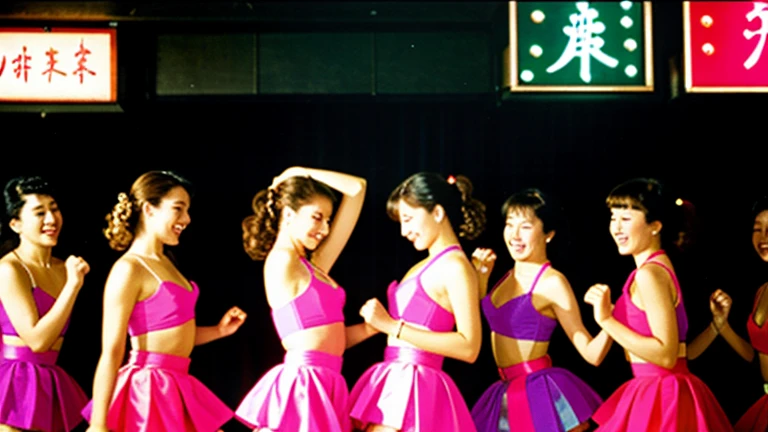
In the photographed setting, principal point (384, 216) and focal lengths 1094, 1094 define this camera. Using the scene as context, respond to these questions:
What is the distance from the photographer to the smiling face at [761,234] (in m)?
5.64

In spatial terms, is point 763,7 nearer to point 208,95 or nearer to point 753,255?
point 753,255

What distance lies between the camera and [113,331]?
4.90 metres

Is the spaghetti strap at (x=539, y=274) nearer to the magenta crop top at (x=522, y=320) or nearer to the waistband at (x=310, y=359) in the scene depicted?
the magenta crop top at (x=522, y=320)

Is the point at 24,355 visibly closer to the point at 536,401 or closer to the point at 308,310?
the point at 308,310

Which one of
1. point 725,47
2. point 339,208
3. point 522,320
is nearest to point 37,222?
point 339,208

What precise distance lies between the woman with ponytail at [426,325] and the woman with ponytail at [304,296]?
0.19 metres

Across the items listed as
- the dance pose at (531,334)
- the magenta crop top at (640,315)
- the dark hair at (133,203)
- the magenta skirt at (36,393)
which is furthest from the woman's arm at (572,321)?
the magenta skirt at (36,393)

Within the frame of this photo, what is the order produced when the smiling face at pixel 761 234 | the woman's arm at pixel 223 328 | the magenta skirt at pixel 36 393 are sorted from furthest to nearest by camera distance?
the smiling face at pixel 761 234 < the woman's arm at pixel 223 328 < the magenta skirt at pixel 36 393

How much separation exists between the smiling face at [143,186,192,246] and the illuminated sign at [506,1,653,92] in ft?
5.65

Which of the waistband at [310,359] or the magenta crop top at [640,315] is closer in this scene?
the waistband at [310,359]

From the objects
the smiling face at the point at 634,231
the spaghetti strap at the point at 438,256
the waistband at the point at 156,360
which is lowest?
the waistband at the point at 156,360

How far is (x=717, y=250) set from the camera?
5.91 meters

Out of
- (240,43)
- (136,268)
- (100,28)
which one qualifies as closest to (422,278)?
(136,268)

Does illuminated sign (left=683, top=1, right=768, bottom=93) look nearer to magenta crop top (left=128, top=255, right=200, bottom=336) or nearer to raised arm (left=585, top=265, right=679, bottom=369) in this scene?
raised arm (left=585, top=265, right=679, bottom=369)
